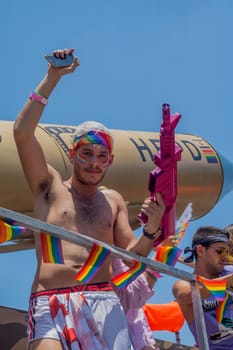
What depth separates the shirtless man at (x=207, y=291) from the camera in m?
4.79

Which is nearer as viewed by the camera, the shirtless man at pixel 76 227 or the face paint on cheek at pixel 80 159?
the shirtless man at pixel 76 227

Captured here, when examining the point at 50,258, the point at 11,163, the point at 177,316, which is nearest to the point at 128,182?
the point at 11,163

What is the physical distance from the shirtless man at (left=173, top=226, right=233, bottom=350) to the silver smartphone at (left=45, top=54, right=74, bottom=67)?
4.94 feet

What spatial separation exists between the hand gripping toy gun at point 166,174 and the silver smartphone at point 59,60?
56 centimetres

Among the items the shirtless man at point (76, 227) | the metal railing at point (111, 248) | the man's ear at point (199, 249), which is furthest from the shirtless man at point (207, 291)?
the metal railing at point (111, 248)

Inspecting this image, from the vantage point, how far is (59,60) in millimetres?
3955

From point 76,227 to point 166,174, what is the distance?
20.3 inches

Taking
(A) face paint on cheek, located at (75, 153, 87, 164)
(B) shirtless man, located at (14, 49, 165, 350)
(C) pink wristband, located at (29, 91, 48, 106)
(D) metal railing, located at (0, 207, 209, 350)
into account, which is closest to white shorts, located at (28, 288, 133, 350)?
(B) shirtless man, located at (14, 49, 165, 350)

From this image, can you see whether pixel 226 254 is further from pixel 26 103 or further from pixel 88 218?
pixel 26 103

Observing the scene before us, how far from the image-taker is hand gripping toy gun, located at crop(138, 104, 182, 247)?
3.95m

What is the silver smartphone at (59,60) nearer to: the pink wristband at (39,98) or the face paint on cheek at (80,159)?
the pink wristband at (39,98)

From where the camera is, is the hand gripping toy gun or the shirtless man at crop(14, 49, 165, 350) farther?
the hand gripping toy gun

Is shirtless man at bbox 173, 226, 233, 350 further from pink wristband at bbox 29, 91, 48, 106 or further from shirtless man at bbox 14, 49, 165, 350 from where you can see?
pink wristband at bbox 29, 91, 48, 106

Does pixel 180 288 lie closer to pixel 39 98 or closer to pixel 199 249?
pixel 199 249
